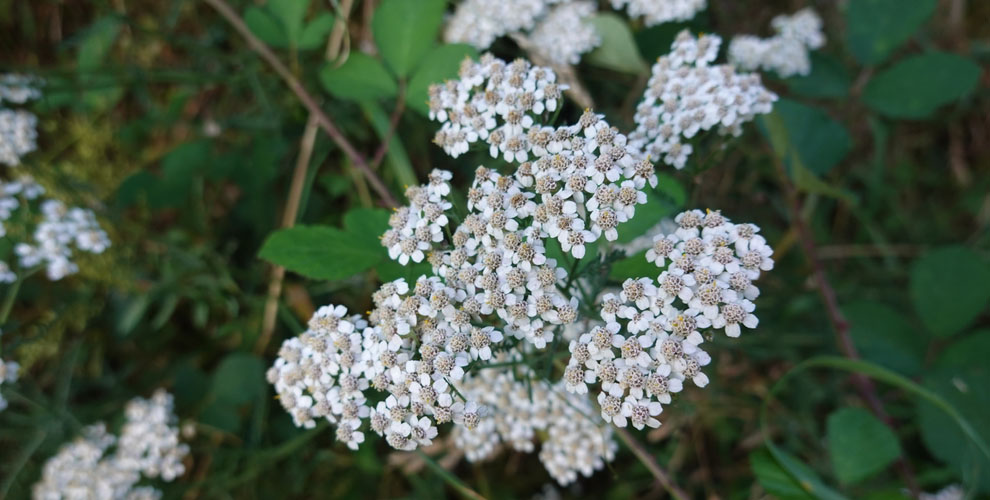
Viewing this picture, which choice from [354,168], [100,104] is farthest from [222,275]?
[100,104]

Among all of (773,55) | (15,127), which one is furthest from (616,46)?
(15,127)

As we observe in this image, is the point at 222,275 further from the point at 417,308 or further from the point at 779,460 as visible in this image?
the point at 779,460

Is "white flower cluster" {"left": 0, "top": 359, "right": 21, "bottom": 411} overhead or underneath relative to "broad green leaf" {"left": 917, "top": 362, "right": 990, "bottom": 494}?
overhead

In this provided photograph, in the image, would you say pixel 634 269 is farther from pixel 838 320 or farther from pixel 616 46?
pixel 616 46

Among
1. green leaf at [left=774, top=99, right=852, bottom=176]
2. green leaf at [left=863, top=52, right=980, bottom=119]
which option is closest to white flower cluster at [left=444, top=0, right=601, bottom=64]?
green leaf at [left=774, top=99, right=852, bottom=176]

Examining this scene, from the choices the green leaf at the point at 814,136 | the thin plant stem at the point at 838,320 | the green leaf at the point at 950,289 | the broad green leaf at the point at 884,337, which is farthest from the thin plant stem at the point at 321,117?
the green leaf at the point at 950,289

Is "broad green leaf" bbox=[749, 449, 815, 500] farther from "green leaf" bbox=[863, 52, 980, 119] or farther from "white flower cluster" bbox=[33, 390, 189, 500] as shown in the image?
"white flower cluster" bbox=[33, 390, 189, 500]
